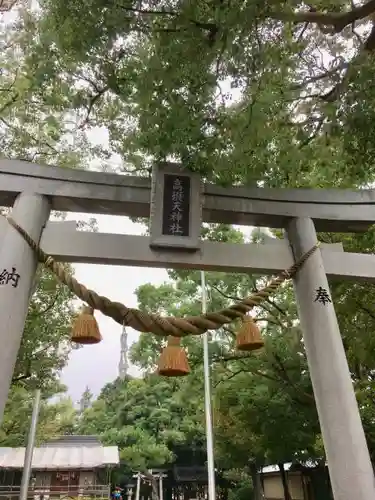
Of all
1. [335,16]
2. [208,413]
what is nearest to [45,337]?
[208,413]

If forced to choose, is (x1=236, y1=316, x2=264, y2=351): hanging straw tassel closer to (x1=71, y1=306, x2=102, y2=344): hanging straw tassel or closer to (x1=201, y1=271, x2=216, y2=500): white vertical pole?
(x1=71, y1=306, x2=102, y2=344): hanging straw tassel

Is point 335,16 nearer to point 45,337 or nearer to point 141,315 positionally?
point 141,315

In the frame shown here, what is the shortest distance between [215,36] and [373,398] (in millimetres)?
8593

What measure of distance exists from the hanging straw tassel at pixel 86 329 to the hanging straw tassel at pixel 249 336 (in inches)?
50.1

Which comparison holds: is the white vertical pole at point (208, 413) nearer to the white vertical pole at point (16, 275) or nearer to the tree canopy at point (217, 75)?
the tree canopy at point (217, 75)

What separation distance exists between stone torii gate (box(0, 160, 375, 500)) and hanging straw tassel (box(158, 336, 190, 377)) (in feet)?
2.46

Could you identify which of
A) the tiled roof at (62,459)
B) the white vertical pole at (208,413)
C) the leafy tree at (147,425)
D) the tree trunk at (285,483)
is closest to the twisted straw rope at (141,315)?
the white vertical pole at (208,413)

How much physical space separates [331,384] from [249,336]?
0.79m

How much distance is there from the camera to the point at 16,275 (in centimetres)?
348

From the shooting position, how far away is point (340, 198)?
14.8ft

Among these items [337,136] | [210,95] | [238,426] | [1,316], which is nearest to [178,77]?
[210,95]

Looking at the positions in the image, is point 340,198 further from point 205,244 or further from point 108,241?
point 108,241

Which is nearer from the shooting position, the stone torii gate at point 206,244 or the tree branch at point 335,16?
the stone torii gate at point 206,244

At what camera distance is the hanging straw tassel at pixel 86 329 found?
11.6 ft
